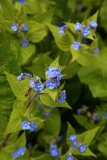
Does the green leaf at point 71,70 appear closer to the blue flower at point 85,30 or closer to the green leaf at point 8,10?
the blue flower at point 85,30

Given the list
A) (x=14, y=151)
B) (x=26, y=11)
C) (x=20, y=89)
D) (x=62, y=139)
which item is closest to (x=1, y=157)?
(x=14, y=151)

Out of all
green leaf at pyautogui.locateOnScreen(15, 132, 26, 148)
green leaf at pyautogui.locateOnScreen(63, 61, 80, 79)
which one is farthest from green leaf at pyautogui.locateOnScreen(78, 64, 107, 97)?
green leaf at pyautogui.locateOnScreen(15, 132, 26, 148)

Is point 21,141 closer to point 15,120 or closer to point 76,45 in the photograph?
point 15,120

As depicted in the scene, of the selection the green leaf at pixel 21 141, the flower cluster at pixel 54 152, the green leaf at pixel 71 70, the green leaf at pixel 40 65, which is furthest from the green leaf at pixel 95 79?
the green leaf at pixel 21 141

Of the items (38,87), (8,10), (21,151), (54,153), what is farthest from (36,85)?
(8,10)

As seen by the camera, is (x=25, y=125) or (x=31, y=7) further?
(x=31, y=7)
